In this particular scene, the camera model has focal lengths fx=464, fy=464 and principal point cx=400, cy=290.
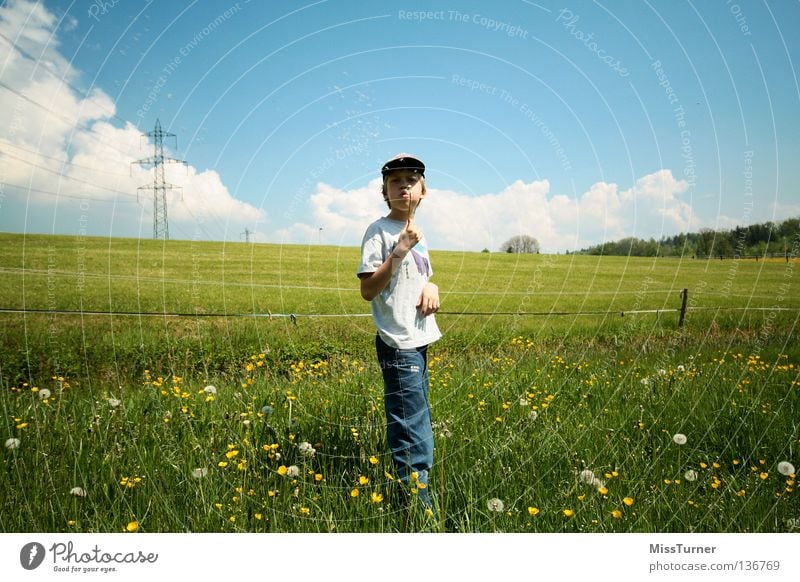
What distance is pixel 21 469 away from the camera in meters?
2.58

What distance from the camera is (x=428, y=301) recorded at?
8.20 ft

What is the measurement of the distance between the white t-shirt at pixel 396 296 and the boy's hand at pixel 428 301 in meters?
0.03

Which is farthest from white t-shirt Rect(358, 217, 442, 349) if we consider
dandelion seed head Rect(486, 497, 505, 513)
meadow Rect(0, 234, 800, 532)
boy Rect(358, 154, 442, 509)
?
dandelion seed head Rect(486, 497, 505, 513)

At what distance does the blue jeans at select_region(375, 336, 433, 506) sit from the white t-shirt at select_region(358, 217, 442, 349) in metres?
0.08

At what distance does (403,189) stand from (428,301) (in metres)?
0.61

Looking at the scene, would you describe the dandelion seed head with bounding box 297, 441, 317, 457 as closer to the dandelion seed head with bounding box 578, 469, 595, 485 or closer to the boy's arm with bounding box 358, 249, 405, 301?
the boy's arm with bounding box 358, 249, 405, 301

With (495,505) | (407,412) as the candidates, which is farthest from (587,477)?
(407,412)

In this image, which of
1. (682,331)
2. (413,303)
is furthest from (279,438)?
(682,331)

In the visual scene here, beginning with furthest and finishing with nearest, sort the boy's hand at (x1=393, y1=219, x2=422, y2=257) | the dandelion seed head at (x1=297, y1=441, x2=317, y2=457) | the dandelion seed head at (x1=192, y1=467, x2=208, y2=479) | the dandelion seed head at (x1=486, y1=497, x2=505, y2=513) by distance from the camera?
the dandelion seed head at (x1=297, y1=441, x2=317, y2=457)
the dandelion seed head at (x1=192, y1=467, x2=208, y2=479)
the dandelion seed head at (x1=486, y1=497, x2=505, y2=513)
the boy's hand at (x1=393, y1=219, x2=422, y2=257)

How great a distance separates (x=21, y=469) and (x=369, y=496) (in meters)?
1.94

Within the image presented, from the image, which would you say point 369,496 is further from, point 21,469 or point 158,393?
point 158,393

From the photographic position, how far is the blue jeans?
247 centimetres
